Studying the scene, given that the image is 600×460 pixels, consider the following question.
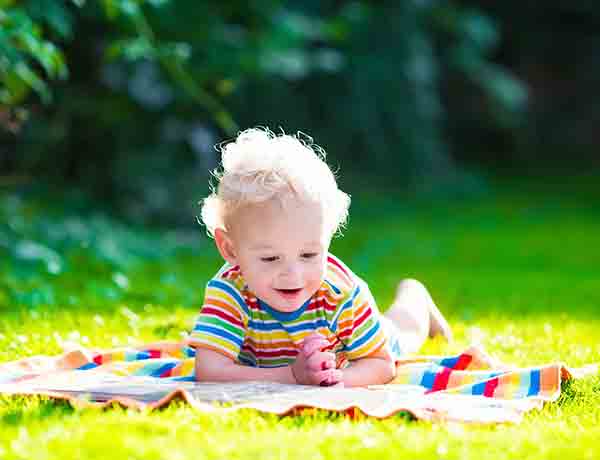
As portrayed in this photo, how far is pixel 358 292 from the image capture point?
3.30 metres

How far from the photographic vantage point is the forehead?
303 cm

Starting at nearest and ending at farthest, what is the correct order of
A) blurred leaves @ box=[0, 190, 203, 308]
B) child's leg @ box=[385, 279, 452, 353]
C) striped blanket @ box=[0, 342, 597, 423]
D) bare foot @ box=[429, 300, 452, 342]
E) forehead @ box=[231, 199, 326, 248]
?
striped blanket @ box=[0, 342, 597, 423] → forehead @ box=[231, 199, 326, 248] → child's leg @ box=[385, 279, 452, 353] → bare foot @ box=[429, 300, 452, 342] → blurred leaves @ box=[0, 190, 203, 308]

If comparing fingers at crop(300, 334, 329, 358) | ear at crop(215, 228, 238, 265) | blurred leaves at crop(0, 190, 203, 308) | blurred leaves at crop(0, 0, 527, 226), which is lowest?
fingers at crop(300, 334, 329, 358)

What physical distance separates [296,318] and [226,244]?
0.33 metres

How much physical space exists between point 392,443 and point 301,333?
0.83 m

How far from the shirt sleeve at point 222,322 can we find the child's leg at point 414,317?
875 mm

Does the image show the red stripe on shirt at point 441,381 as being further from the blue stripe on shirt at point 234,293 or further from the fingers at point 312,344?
the blue stripe on shirt at point 234,293

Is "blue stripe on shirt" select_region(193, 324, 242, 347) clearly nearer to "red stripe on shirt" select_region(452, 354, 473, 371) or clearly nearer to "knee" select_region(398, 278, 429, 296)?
"red stripe on shirt" select_region(452, 354, 473, 371)

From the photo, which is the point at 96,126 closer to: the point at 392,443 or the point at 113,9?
the point at 113,9

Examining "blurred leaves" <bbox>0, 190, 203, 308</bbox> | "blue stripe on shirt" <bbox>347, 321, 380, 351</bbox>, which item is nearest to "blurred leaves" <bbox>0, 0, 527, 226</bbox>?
"blurred leaves" <bbox>0, 190, 203, 308</bbox>

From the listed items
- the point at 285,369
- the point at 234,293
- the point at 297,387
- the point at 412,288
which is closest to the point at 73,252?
the point at 412,288

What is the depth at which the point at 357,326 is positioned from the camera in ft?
10.7

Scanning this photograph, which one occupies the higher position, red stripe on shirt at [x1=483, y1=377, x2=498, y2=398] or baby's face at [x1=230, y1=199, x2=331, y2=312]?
baby's face at [x1=230, y1=199, x2=331, y2=312]

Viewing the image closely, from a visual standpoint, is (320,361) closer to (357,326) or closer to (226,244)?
(357,326)
